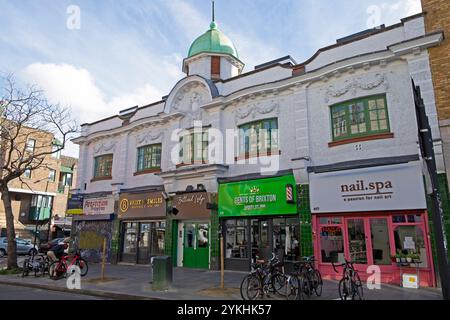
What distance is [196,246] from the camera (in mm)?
15758

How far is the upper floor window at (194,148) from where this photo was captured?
16094mm

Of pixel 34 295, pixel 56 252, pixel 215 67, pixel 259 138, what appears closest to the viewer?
pixel 34 295

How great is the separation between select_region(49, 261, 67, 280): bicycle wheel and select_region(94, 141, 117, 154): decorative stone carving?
340 inches

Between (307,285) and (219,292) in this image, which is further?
(219,292)

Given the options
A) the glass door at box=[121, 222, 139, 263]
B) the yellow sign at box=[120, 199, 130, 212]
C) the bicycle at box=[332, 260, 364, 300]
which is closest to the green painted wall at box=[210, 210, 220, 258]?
the glass door at box=[121, 222, 139, 263]

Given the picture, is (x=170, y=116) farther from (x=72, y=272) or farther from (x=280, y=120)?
(x=72, y=272)

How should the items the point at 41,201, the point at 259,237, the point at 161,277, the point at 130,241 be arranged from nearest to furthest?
the point at 161,277, the point at 259,237, the point at 130,241, the point at 41,201

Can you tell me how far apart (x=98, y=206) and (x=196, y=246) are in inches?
295

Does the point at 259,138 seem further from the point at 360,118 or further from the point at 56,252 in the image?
the point at 56,252

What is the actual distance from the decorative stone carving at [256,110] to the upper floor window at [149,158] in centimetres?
522

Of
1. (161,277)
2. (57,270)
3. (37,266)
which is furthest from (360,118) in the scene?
(37,266)

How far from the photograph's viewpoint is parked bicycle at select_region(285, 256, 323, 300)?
27.6ft

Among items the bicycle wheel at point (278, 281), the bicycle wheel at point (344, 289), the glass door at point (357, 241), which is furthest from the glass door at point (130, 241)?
the bicycle wheel at point (344, 289)

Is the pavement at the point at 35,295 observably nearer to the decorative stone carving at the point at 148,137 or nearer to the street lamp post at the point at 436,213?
the street lamp post at the point at 436,213
